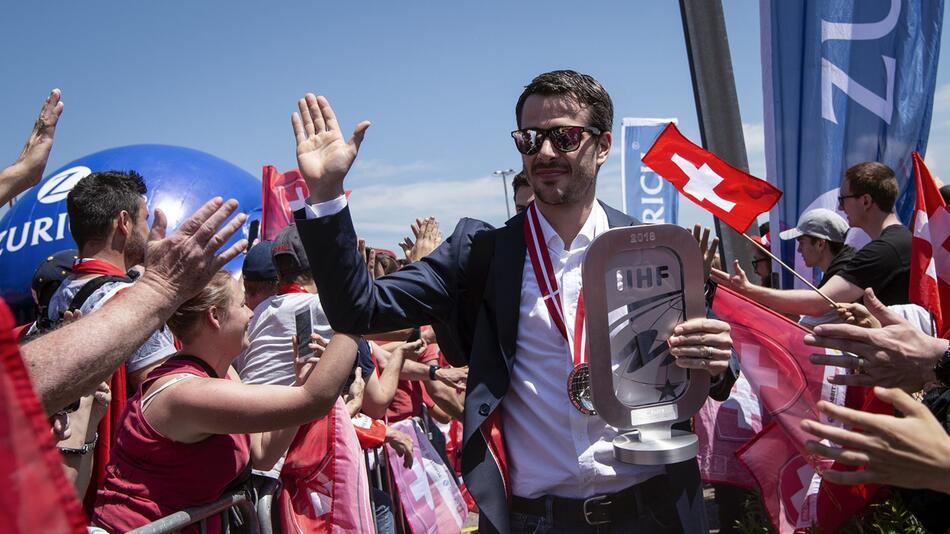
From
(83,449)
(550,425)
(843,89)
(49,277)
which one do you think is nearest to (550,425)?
(550,425)

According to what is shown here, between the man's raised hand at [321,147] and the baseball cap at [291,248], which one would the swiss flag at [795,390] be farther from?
the baseball cap at [291,248]

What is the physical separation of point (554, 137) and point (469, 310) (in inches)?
24.8

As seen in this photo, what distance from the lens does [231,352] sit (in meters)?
3.07

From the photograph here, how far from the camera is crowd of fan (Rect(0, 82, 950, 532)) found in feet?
5.52

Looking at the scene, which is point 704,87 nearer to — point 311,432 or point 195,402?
point 311,432

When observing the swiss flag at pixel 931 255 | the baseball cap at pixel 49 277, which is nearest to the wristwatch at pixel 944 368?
the swiss flag at pixel 931 255

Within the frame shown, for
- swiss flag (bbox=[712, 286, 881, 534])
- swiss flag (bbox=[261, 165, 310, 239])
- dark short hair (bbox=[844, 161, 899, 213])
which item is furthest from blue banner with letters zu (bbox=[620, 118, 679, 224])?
swiss flag (bbox=[712, 286, 881, 534])

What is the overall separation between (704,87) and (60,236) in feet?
29.4

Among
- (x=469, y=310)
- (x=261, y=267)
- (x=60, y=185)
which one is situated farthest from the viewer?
(x=60, y=185)

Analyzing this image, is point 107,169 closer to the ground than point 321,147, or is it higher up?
closer to the ground

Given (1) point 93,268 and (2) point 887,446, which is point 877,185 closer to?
(2) point 887,446

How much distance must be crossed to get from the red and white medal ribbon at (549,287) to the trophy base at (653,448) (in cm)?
31

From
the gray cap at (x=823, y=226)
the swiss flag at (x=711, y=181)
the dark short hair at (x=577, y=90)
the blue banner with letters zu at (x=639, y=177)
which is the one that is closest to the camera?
the dark short hair at (x=577, y=90)

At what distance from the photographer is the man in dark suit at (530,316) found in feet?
7.34
